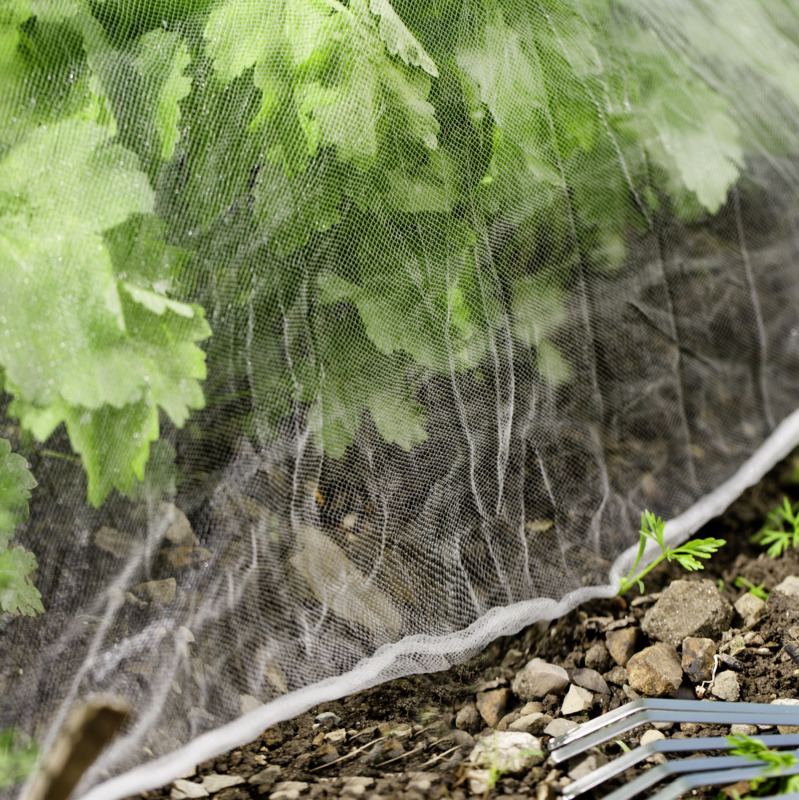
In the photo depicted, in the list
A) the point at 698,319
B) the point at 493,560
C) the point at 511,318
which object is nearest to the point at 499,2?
the point at 511,318

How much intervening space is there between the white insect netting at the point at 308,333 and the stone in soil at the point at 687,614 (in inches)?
5.0

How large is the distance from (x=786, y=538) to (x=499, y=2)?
4.65 ft

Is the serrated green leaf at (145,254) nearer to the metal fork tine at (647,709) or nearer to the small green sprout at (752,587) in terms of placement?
the metal fork tine at (647,709)

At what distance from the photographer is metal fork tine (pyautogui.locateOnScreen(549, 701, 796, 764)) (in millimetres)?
1242

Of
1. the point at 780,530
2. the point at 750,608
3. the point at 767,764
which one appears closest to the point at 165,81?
the point at 767,764

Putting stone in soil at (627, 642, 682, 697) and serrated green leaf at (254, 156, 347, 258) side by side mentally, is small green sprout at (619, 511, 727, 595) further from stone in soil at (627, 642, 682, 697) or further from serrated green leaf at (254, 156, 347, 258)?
serrated green leaf at (254, 156, 347, 258)

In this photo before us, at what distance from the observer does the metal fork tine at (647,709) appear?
1.28 meters

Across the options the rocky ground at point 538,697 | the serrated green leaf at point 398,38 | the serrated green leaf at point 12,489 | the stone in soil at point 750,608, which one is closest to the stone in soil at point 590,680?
the rocky ground at point 538,697

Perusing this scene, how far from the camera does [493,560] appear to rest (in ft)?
5.13

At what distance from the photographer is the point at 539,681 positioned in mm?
1486

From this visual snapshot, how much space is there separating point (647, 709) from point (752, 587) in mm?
651

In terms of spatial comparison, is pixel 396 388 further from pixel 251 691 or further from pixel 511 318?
pixel 251 691

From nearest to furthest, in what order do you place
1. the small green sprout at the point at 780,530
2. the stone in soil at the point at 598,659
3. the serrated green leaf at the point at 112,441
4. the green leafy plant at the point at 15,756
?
the green leafy plant at the point at 15,756 → the serrated green leaf at the point at 112,441 → the stone in soil at the point at 598,659 → the small green sprout at the point at 780,530

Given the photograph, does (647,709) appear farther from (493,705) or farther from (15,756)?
(15,756)
